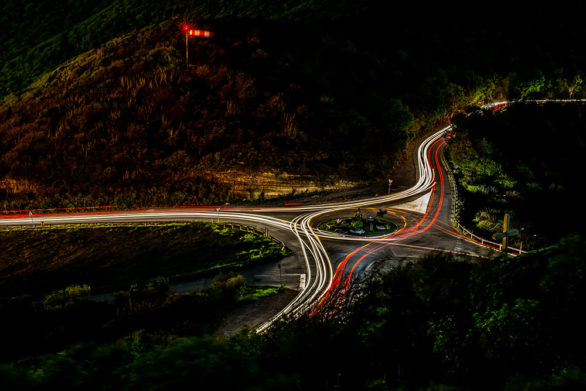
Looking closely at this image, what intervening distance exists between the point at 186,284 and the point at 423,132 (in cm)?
5118

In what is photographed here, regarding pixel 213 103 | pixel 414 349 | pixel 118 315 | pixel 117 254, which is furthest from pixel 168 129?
pixel 414 349

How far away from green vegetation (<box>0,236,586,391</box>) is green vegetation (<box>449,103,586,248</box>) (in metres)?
23.7

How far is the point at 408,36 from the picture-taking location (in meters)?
79.6

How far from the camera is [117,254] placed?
3191cm

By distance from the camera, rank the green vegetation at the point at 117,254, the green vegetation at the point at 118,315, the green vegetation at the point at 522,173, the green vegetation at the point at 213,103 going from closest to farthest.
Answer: the green vegetation at the point at 118,315, the green vegetation at the point at 117,254, the green vegetation at the point at 522,173, the green vegetation at the point at 213,103

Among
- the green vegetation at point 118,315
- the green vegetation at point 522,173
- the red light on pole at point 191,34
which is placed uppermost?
the red light on pole at point 191,34

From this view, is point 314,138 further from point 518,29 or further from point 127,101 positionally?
point 518,29

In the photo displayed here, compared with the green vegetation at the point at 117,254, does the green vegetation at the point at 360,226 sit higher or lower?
higher

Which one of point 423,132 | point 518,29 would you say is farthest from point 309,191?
point 518,29

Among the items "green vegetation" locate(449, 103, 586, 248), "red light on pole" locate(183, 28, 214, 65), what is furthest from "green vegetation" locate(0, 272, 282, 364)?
"red light on pole" locate(183, 28, 214, 65)

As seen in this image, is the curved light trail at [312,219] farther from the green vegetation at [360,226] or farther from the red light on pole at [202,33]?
the red light on pole at [202,33]

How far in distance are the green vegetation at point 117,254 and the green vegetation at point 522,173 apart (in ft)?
72.6

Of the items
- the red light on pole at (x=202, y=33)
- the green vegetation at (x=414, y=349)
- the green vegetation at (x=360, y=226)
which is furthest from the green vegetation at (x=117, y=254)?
the red light on pole at (x=202, y=33)

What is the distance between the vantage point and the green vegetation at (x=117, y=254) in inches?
1087
